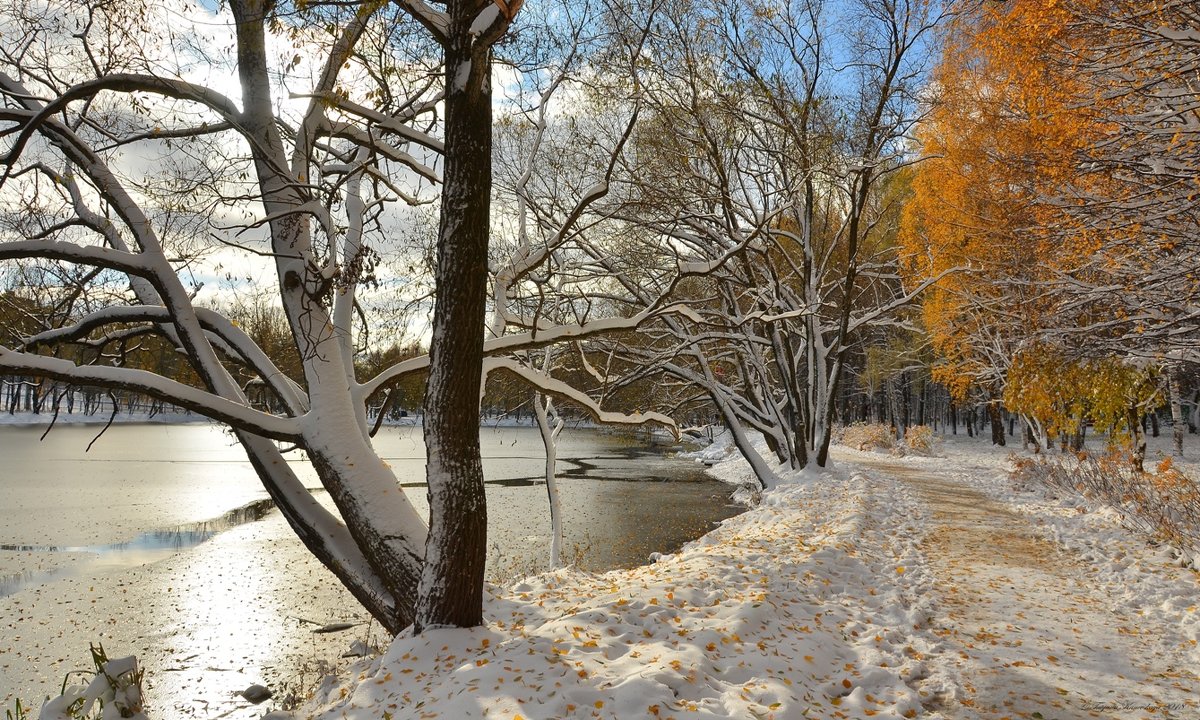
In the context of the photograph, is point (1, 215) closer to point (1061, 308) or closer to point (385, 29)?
point (385, 29)

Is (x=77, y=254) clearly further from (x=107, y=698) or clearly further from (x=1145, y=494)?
(x=1145, y=494)

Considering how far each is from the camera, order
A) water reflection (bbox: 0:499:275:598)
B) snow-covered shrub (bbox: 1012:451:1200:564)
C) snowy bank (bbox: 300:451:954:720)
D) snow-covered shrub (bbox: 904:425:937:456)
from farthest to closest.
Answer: snow-covered shrub (bbox: 904:425:937:456)
water reflection (bbox: 0:499:275:598)
snow-covered shrub (bbox: 1012:451:1200:564)
snowy bank (bbox: 300:451:954:720)

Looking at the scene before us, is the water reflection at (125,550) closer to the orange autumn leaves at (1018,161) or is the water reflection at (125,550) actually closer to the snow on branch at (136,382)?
the snow on branch at (136,382)

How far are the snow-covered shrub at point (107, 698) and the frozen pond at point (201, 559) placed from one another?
5.74ft

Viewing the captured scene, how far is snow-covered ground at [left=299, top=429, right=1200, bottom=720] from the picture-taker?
161 inches

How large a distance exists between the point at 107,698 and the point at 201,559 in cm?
880

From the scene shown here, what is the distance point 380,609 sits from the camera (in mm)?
5672

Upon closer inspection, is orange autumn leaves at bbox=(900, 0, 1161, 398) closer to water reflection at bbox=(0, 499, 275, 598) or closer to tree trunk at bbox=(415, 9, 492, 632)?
tree trunk at bbox=(415, 9, 492, 632)

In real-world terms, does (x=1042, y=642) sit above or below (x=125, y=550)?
above

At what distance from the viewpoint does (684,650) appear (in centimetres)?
461

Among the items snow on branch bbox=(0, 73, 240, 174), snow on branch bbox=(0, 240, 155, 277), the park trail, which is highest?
snow on branch bbox=(0, 73, 240, 174)

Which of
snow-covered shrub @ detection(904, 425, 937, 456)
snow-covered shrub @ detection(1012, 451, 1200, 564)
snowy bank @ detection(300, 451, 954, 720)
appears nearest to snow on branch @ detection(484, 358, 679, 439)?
snowy bank @ detection(300, 451, 954, 720)

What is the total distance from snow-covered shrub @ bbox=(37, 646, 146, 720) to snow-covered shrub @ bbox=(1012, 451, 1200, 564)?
31.3 ft

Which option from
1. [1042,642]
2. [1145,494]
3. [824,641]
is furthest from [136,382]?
[1145,494]
